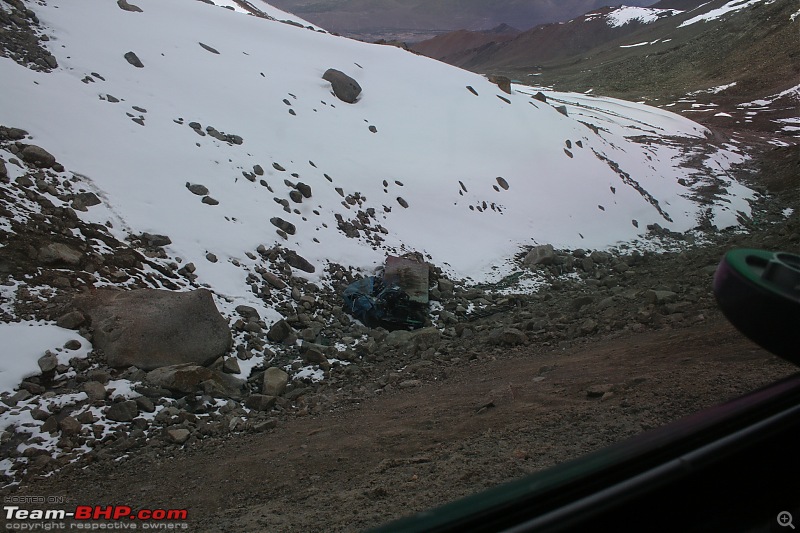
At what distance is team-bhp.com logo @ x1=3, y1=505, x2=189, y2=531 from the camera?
2662mm

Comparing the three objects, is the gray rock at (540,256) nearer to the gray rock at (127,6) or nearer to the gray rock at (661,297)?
the gray rock at (661,297)

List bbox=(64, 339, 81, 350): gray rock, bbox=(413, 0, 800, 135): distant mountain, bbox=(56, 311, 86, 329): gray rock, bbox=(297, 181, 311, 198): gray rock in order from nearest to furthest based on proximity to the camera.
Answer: bbox=(64, 339, 81, 350): gray rock, bbox=(56, 311, 86, 329): gray rock, bbox=(297, 181, 311, 198): gray rock, bbox=(413, 0, 800, 135): distant mountain

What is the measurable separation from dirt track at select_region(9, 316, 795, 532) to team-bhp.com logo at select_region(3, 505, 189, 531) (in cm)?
10

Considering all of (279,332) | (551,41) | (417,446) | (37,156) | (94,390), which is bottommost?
(279,332)

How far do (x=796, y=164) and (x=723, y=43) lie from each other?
127ft

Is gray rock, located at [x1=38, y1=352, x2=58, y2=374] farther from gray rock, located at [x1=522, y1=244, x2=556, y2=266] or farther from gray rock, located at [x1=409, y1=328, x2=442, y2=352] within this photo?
gray rock, located at [x1=522, y1=244, x2=556, y2=266]

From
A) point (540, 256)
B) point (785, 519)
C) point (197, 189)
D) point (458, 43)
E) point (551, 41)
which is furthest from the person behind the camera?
point (458, 43)

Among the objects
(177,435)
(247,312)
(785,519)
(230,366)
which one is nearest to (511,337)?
(247,312)

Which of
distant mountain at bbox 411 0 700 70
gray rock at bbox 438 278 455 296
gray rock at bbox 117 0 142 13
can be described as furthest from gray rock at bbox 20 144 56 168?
distant mountain at bbox 411 0 700 70

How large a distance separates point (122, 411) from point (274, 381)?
1.37 metres

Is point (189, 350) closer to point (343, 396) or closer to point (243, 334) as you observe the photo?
point (243, 334)

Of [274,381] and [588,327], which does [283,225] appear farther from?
[588,327]

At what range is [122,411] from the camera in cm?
416

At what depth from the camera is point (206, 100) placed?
359 inches
